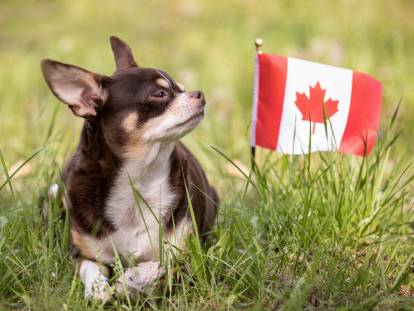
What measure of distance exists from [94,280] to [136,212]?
1.50 ft

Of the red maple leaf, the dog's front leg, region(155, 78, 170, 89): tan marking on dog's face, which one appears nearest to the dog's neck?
region(155, 78, 170, 89): tan marking on dog's face

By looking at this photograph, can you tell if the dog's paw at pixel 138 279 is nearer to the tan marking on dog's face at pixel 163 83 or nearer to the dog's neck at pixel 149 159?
the dog's neck at pixel 149 159

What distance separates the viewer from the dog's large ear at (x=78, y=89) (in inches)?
138

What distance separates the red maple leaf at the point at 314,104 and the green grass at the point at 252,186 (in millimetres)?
237

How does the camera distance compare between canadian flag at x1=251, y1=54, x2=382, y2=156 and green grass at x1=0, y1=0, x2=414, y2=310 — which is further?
canadian flag at x1=251, y1=54, x2=382, y2=156

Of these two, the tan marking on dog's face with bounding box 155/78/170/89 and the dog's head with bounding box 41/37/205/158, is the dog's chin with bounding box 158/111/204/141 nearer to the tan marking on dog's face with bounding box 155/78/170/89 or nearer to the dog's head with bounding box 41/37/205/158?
the dog's head with bounding box 41/37/205/158

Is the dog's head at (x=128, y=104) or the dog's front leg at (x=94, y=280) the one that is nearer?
the dog's front leg at (x=94, y=280)

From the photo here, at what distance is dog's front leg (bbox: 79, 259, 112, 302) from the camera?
318 cm

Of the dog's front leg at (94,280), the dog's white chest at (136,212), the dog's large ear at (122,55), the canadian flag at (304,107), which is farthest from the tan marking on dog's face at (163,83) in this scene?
the dog's front leg at (94,280)

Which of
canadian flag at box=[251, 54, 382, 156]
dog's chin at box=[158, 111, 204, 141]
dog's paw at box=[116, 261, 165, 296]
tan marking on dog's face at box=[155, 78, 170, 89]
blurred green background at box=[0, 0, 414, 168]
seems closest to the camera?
dog's paw at box=[116, 261, 165, 296]

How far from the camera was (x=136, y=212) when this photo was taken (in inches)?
142

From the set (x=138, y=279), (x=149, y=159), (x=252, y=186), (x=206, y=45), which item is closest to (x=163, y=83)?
(x=149, y=159)

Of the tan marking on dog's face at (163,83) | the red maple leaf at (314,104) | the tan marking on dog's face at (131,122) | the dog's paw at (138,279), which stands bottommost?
the dog's paw at (138,279)

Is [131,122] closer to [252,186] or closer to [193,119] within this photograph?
[193,119]
